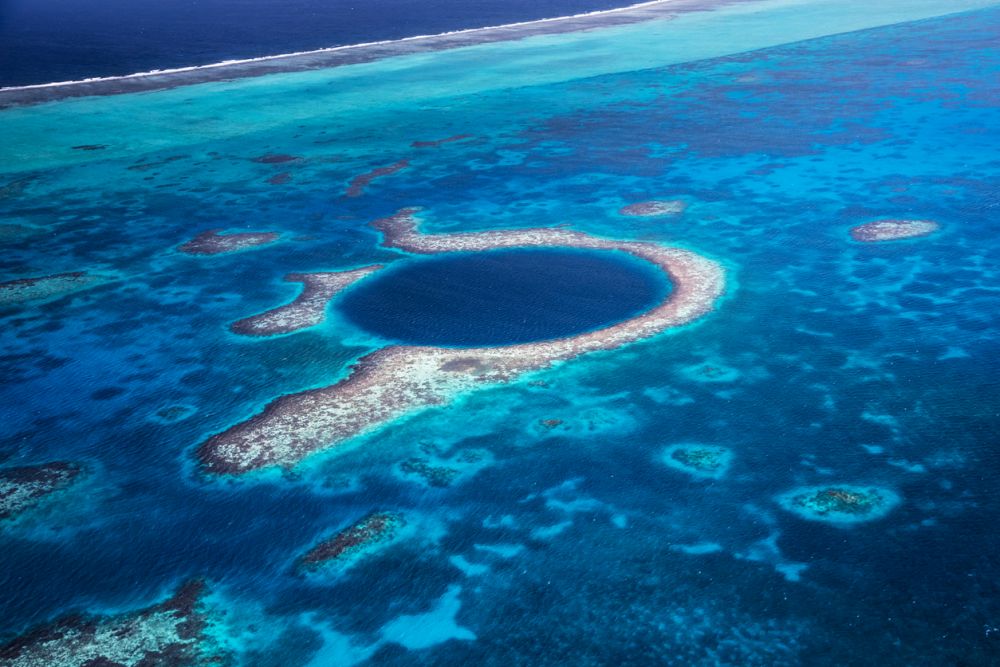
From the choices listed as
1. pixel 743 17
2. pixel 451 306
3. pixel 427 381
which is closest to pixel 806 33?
pixel 743 17

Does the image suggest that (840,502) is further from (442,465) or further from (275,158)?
(275,158)

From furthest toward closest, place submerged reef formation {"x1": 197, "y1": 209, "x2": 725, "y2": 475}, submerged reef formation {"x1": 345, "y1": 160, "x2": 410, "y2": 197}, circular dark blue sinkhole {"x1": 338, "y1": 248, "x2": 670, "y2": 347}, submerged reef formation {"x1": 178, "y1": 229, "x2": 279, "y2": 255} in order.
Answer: submerged reef formation {"x1": 345, "y1": 160, "x2": 410, "y2": 197} < submerged reef formation {"x1": 178, "y1": 229, "x2": 279, "y2": 255} < circular dark blue sinkhole {"x1": 338, "y1": 248, "x2": 670, "y2": 347} < submerged reef formation {"x1": 197, "y1": 209, "x2": 725, "y2": 475}

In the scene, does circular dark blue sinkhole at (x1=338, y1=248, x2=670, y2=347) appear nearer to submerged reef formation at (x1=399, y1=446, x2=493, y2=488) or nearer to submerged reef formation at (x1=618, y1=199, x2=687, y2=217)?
submerged reef formation at (x1=618, y1=199, x2=687, y2=217)

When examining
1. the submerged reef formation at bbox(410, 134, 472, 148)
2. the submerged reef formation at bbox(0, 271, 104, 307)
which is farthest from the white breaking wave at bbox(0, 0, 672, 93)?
the submerged reef formation at bbox(0, 271, 104, 307)

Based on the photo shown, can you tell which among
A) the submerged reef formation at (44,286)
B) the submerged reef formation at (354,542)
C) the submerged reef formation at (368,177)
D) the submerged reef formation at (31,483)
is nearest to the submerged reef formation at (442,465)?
the submerged reef formation at (354,542)

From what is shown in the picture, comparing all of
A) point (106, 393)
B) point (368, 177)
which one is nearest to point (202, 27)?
point (368, 177)

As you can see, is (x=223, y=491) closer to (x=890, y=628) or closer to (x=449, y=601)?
(x=449, y=601)
